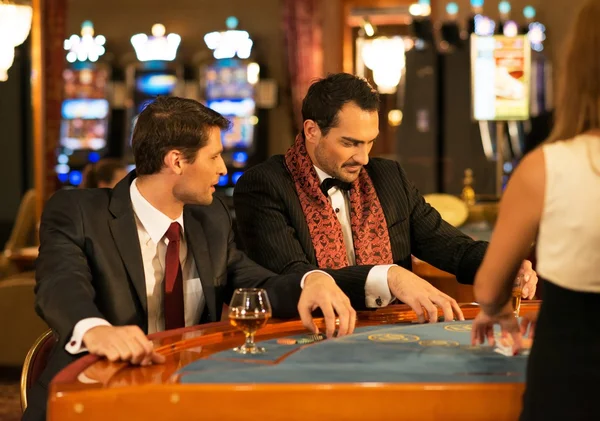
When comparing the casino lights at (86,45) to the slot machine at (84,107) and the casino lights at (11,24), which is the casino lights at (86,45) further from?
the casino lights at (11,24)

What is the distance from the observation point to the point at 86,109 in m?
11.8

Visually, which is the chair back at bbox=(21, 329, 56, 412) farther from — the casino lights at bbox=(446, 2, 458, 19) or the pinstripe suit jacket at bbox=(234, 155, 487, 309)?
the casino lights at bbox=(446, 2, 458, 19)

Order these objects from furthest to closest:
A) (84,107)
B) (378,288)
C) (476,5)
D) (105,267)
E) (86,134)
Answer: (84,107), (86,134), (476,5), (378,288), (105,267)

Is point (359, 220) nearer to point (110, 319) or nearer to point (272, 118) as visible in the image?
point (110, 319)

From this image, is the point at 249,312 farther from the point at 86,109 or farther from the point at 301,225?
the point at 86,109

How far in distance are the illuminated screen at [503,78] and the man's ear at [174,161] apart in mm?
7567

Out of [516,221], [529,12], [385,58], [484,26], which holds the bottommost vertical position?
[516,221]

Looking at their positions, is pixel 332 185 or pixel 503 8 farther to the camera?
pixel 503 8

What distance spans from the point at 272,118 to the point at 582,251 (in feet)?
33.8

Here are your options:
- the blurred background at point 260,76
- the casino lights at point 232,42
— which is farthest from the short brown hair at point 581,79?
the casino lights at point 232,42

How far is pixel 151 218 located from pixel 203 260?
0.55 feet

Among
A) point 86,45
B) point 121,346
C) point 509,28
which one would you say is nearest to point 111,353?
point 121,346

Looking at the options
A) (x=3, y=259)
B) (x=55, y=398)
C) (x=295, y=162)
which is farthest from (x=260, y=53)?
(x=55, y=398)

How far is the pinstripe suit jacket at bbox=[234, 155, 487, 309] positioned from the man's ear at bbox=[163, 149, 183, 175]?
48cm
